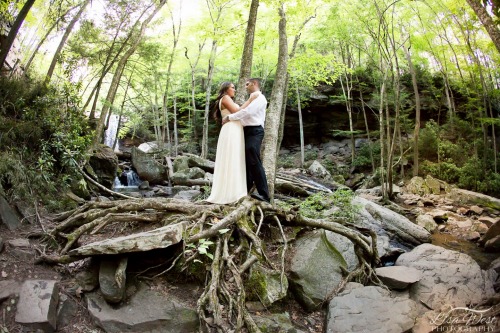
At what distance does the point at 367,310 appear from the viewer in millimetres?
3943

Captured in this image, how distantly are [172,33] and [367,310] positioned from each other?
23.1 meters

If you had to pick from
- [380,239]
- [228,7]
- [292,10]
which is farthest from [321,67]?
[380,239]

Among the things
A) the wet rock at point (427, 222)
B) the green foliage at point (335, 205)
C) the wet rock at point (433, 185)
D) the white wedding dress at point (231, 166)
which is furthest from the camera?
the wet rock at point (433, 185)

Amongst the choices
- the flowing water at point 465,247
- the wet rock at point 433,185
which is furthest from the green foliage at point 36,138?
the wet rock at point 433,185

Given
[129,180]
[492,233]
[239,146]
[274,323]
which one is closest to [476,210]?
[492,233]

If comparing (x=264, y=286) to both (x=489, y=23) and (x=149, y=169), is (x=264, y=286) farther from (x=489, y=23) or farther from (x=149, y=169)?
(x=149, y=169)

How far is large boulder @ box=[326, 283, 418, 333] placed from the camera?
3670mm

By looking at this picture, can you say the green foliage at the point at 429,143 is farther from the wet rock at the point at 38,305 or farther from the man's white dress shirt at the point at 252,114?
the wet rock at the point at 38,305

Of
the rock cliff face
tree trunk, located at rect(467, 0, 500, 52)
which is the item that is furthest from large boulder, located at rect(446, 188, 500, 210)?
the rock cliff face

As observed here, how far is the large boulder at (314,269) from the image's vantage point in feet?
13.7

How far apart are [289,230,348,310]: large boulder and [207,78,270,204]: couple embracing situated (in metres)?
1.04

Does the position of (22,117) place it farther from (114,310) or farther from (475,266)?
(475,266)

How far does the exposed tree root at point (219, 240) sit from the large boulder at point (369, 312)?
31 cm

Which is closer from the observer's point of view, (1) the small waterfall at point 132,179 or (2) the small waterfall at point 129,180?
(2) the small waterfall at point 129,180
